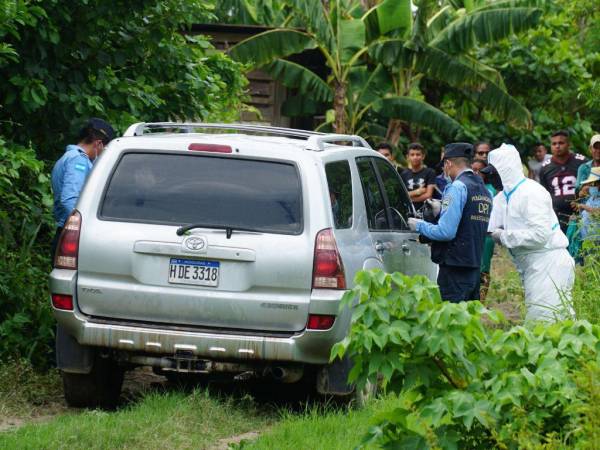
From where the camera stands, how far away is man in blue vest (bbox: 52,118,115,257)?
8.76 m

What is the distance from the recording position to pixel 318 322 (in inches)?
283

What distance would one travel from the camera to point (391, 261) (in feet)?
28.6

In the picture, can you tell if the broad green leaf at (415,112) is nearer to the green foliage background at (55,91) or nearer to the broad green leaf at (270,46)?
the broad green leaf at (270,46)

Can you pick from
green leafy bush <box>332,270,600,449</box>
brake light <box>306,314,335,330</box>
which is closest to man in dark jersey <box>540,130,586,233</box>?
brake light <box>306,314,335,330</box>

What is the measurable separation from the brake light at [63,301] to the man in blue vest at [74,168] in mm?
1338

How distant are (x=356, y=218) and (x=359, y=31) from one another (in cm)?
1378

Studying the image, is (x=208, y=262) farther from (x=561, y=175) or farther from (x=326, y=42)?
(x=326, y=42)

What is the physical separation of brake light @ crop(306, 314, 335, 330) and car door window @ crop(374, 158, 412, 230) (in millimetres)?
1950

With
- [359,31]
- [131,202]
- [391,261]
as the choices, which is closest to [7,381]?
[131,202]

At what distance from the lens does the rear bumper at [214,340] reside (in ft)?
23.5

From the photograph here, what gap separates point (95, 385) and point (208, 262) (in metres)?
1.30

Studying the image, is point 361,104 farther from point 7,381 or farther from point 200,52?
point 7,381

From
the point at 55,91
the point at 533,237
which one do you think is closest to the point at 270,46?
the point at 55,91

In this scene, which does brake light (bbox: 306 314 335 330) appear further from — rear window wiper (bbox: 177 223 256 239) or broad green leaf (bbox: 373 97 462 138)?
broad green leaf (bbox: 373 97 462 138)
